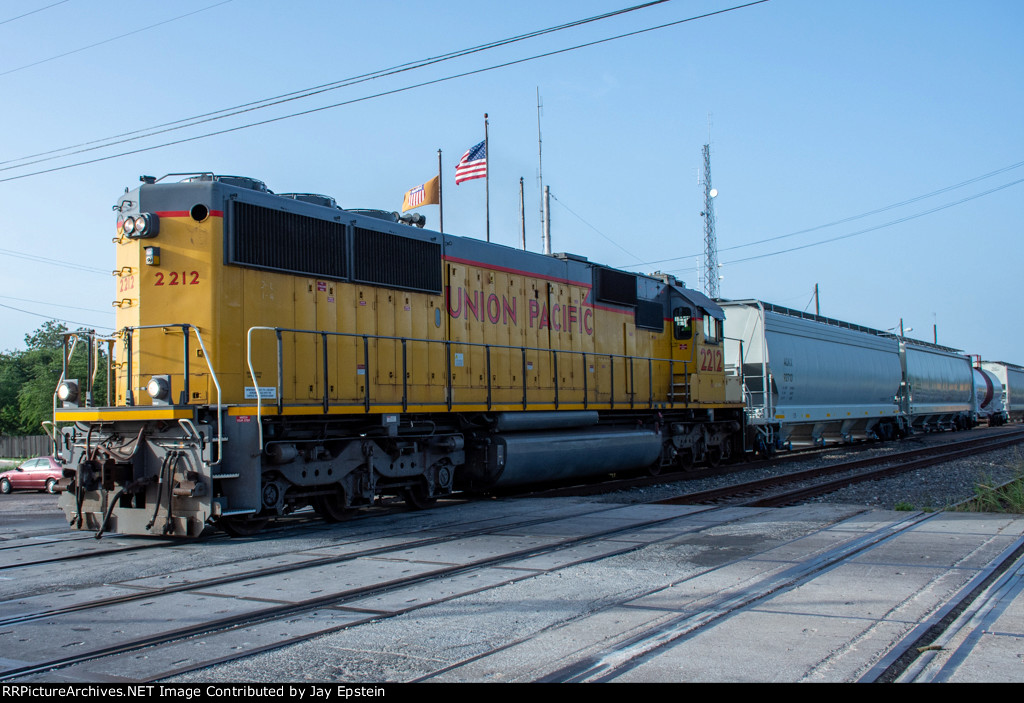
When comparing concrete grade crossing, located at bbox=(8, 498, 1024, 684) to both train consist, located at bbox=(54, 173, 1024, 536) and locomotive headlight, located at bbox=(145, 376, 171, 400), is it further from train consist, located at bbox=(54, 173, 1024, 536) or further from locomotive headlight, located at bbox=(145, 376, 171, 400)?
locomotive headlight, located at bbox=(145, 376, 171, 400)

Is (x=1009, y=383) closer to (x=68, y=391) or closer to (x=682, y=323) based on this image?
(x=682, y=323)

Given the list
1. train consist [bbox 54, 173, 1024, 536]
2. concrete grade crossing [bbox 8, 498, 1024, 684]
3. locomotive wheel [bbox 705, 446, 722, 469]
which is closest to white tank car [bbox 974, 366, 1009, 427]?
locomotive wheel [bbox 705, 446, 722, 469]

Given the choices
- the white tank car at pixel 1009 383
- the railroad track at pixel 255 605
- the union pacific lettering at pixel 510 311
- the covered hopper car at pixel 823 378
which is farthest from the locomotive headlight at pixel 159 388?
the white tank car at pixel 1009 383

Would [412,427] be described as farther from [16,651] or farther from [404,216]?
[16,651]

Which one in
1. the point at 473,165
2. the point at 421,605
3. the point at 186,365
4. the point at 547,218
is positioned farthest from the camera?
the point at 547,218

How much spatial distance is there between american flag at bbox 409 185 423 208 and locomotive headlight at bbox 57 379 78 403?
1150 centimetres

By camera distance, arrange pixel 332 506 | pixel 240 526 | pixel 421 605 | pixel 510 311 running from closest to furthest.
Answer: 1. pixel 421 605
2. pixel 240 526
3. pixel 332 506
4. pixel 510 311

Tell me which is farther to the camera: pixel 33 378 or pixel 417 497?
pixel 33 378

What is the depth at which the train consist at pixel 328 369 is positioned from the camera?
Result: 8.91 m

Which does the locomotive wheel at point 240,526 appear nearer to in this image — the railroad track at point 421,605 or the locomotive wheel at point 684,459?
the railroad track at point 421,605

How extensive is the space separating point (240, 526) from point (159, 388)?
1.78m

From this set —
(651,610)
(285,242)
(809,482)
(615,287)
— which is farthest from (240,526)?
(809,482)

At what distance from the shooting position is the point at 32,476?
22.0 metres

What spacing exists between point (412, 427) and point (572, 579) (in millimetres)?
5081
